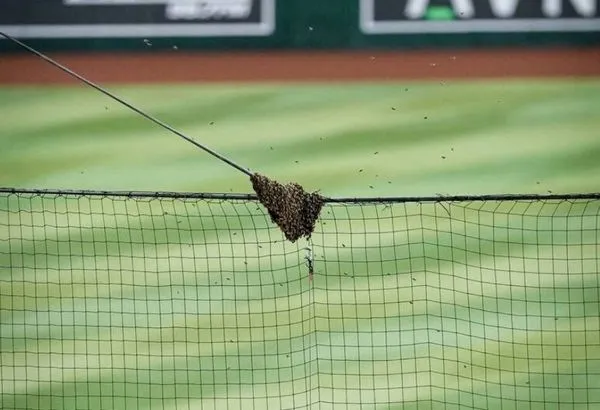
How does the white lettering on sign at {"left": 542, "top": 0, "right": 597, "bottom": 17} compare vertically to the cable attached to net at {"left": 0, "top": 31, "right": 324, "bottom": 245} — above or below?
above

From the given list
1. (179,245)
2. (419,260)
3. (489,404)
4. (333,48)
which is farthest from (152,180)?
(489,404)

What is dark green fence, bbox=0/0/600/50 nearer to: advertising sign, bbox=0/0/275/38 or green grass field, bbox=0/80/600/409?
advertising sign, bbox=0/0/275/38

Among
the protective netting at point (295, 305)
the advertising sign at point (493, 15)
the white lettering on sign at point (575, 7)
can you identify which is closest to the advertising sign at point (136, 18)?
the advertising sign at point (493, 15)

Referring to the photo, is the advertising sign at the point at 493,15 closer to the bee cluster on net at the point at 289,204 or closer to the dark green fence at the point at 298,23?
the dark green fence at the point at 298,23

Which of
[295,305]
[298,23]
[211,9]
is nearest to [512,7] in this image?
[298,23]

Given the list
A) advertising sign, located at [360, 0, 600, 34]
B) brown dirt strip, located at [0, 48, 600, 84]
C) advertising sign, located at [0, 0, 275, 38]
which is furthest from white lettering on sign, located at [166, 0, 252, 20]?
advertising sign, located at [360, 0, 600, 34]

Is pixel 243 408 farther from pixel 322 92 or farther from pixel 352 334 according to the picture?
pixel 322 92

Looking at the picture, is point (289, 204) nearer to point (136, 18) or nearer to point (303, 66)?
point (303, 66)
